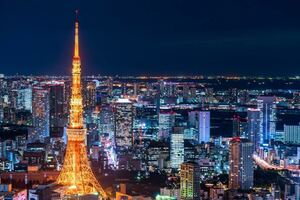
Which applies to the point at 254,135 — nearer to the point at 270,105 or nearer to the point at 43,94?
the point at 270,105

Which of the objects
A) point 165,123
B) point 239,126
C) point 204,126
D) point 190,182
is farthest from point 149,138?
point 190,182

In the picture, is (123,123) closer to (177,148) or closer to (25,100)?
(177,148)

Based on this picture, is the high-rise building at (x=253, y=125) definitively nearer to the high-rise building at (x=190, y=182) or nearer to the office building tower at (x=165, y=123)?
the office building tower at (x=165, y=123)

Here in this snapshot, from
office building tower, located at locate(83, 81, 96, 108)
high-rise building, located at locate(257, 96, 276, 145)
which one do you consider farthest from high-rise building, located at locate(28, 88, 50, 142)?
high-rise building, located at locate(257, 96, 276, 145)

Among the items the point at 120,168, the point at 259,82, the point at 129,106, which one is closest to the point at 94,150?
the point at 120,168

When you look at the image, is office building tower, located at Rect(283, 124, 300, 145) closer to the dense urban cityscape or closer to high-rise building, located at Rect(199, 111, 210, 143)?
the dense urban cityscape

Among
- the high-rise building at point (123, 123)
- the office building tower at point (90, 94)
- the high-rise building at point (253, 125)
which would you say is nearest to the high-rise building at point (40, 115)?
the office building tower at point (90, 94)
